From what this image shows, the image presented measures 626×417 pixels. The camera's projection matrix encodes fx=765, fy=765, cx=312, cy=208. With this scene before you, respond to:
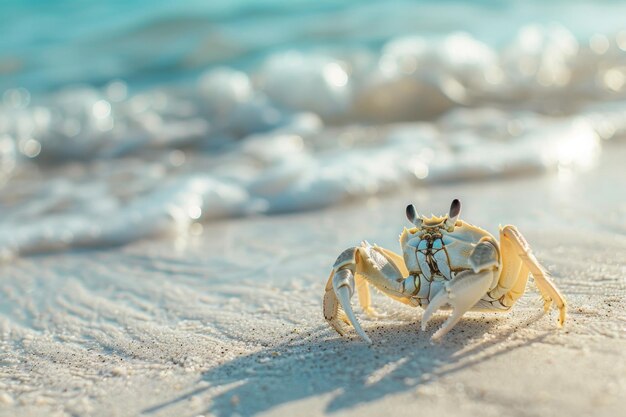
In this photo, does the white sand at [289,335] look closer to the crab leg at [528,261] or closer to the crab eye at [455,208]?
the crab leg at [528,261]

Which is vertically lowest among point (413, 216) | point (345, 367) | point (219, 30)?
point (345, 367)

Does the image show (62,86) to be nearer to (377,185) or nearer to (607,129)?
(377,185)

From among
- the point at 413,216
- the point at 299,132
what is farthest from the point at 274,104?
the point at 413,216

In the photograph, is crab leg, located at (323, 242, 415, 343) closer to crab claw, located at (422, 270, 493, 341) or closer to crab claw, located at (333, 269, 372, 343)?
crab claw, located at (333, 269, 372, 343)

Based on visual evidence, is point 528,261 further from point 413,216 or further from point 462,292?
point 413,216

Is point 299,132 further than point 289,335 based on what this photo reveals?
Yes

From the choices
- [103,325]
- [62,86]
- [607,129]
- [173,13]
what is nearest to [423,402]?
[103,325]

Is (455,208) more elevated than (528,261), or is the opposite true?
(455,208)

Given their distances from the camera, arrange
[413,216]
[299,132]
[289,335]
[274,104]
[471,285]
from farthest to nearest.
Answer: [274,104] < [299,132] < [289,335] < [413,216] < [471,285]
